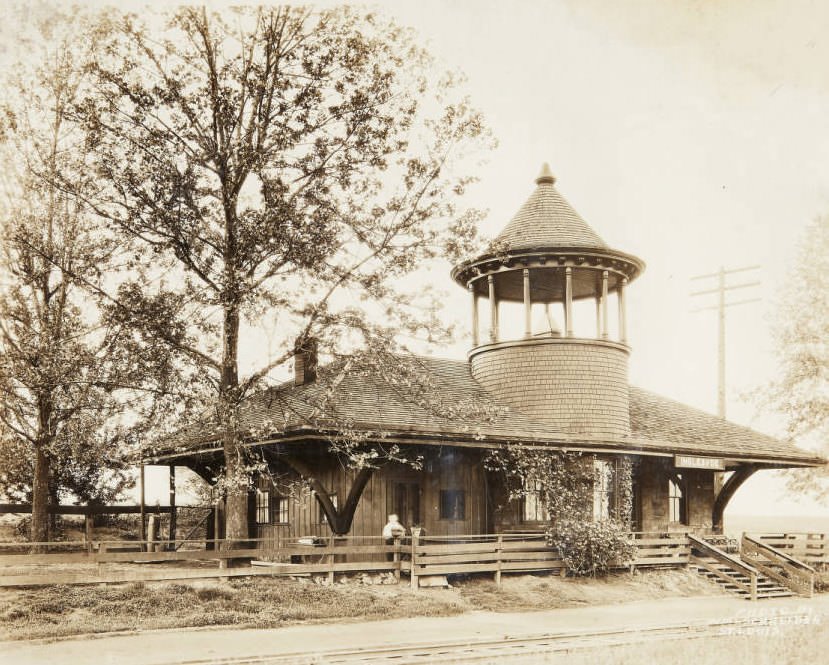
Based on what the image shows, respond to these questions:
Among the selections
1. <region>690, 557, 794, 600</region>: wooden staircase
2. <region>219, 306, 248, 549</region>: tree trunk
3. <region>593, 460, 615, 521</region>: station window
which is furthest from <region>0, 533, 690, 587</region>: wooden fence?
<region>593, 460, 615, 521</region>: station window

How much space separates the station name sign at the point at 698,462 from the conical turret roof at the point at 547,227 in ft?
17.4

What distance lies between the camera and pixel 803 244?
94.7 feet

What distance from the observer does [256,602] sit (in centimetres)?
1478

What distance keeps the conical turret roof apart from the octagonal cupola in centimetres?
2

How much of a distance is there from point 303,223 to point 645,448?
1010cm

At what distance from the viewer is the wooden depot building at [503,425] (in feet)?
62.2

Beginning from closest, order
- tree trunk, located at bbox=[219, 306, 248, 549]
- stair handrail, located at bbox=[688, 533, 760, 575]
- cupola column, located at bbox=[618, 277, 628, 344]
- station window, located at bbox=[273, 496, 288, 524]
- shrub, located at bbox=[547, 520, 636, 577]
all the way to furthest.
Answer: tree trunk, located at bbox=[219, 306, 248, 549]
shrub, located at bbox=[547, 520, 636, 577]
stair handrail, located at bbox=[688, 533, 760, 575]
station window, located at bbox=[273, 496, 288, 524]
cupola column, located at bbox=[618, 277, 628, 344]

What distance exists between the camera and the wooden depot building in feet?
62.2

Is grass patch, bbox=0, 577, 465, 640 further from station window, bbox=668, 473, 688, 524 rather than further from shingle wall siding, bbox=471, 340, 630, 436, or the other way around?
station window, bbox=668, 473, 688, 524

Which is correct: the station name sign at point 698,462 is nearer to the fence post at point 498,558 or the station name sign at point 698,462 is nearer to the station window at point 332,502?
the fence post at point 498,558

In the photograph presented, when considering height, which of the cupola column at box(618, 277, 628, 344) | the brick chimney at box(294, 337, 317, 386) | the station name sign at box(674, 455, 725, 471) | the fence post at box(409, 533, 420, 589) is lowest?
the fence post at box(409, 533, 420, 589)

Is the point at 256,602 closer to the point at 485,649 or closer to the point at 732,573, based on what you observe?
the point at 485,649

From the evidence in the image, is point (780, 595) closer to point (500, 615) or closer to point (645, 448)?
point (645, 448)

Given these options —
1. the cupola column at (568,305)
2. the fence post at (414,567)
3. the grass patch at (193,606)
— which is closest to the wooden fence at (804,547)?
the cupola column at (568,305)
